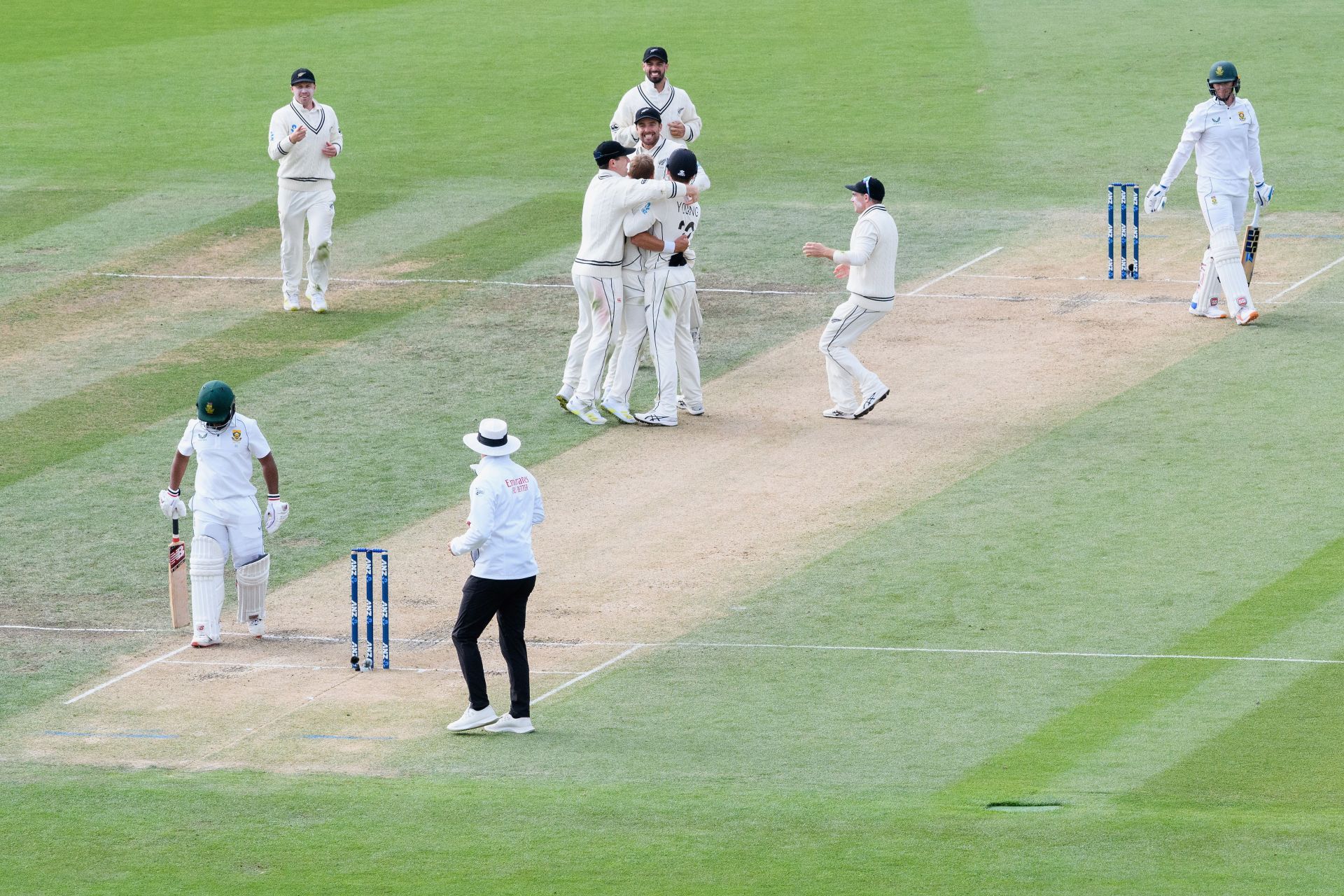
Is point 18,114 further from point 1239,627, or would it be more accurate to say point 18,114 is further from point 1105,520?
point 1239,627

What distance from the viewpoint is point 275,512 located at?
13234 mm

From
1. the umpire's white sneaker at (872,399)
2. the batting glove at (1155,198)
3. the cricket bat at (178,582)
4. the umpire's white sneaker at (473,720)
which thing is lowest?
the umpire's white sneaker at (473,720)

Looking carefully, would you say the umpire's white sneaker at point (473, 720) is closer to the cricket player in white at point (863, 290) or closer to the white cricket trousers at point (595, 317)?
the white cricket trousers at point (595, 317)

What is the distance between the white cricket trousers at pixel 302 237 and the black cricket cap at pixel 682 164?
17.4ft

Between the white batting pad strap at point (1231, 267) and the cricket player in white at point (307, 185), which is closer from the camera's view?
the white batting pad strap at point (1231, 267)

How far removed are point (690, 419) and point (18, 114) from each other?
18585 millimetres

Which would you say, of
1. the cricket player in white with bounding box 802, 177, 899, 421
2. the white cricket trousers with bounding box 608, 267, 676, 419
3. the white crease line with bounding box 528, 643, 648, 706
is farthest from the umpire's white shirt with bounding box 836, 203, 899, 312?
the white crease line with bounding box 528, 643, 648, 706

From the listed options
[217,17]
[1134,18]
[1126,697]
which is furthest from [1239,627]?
[217,17]

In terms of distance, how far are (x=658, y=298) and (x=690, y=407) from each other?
109 cm

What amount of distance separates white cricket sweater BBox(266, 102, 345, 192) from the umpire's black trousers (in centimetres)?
1039

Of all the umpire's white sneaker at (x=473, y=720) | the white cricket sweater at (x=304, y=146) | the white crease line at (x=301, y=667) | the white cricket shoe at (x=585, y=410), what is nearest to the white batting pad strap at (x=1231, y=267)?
the white cricket shoe at (x=585, y=410)

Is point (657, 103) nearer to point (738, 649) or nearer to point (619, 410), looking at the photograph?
point (619, 410)

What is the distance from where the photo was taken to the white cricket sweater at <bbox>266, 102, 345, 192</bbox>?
21.1 metres

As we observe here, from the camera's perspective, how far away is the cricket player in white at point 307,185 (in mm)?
21078
